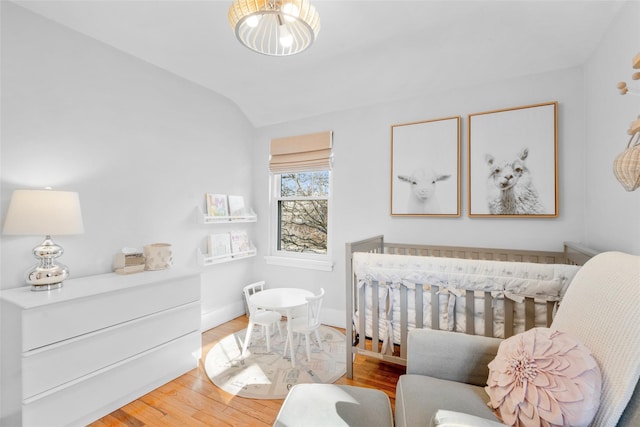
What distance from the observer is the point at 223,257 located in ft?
10.2

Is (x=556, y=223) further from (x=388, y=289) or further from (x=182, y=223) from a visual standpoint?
(x=182, y=223)

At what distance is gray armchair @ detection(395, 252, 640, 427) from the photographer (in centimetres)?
82

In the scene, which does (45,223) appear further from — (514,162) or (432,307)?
(514,162)

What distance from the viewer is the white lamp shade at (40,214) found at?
1608mm

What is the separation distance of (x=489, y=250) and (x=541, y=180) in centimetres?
67

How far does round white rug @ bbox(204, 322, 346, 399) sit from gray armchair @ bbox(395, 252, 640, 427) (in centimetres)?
94

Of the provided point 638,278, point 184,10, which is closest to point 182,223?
point 184,10

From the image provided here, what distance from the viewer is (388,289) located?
190 centimetres

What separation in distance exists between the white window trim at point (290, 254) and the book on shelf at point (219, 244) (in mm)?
518

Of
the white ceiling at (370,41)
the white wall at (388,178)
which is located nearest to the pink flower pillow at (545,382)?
the white wall at (388,178)

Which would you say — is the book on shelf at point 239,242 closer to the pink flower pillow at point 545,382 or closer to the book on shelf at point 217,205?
the book on shelf at point 217,205

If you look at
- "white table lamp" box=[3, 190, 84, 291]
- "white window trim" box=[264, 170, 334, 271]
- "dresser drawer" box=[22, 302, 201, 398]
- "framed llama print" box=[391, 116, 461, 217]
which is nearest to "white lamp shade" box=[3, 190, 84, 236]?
"white table lamp" box=[3, 190, 84, 291]

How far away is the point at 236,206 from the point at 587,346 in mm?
3046

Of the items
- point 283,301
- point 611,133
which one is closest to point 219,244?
point 283,301
